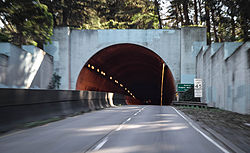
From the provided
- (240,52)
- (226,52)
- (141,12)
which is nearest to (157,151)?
(240,52)

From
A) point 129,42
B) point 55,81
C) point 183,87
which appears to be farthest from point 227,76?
point 55,81

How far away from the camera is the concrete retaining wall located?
22.9 metres

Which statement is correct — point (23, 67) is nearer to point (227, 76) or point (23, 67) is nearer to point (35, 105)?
point (35, 105)

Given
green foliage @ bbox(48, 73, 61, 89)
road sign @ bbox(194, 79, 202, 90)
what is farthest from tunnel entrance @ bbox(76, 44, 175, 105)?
road sign @ bbox(194, 79, 202, 90)

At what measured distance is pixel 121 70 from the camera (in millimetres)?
54812

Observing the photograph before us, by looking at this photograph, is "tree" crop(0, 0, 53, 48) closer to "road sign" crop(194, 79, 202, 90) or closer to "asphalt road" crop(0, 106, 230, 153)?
"asphalt road" crop(0, 106, 230, 153)

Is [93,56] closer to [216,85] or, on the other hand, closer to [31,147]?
[216,85]

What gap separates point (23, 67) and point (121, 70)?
30.0 m

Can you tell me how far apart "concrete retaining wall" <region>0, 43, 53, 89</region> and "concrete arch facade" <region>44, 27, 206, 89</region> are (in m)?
2.85

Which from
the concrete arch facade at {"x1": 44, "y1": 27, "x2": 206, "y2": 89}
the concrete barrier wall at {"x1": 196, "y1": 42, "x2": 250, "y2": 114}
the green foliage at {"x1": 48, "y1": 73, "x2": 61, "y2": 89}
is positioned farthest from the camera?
the concrete arch facade at {"x1": 44, "y1": 27, "x2": 206, "y2": 89}

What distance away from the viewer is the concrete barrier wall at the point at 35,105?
33.3 ft

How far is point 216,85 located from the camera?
2542cm

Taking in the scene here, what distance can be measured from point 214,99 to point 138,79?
43.2 m

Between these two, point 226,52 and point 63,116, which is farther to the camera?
point 226,52
